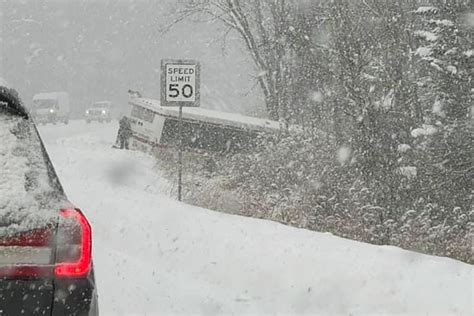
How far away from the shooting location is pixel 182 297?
7.37 m

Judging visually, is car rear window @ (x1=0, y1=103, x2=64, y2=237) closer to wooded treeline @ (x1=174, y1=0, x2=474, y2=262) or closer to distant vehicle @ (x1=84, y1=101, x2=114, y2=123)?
wooded treeline @ (x1=174, y1=0, x2=474, y2=262)

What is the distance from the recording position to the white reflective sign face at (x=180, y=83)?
1319cm

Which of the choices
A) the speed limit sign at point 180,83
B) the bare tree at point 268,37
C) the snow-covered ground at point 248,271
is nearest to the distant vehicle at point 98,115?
the bare tree at point 268,37

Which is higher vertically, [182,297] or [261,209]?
[182,297]

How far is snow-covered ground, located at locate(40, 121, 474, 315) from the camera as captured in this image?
22.4 ft

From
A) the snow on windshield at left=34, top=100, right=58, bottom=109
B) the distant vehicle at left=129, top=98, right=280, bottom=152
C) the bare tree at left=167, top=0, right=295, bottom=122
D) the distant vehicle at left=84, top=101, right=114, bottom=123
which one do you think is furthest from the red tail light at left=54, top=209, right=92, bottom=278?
the distant vehicle at left=84, top=101, right=114, bottom=123

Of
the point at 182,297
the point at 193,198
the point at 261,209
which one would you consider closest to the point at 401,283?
the point at 182,297

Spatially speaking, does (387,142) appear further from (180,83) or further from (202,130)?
(202,130)

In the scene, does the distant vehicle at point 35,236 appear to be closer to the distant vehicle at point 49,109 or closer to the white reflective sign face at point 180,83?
the white reflective sign face at point 180,83

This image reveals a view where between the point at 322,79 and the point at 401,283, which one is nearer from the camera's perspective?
the point at 401,283

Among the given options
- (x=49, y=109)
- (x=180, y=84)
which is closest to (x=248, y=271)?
(x=180, y=84)

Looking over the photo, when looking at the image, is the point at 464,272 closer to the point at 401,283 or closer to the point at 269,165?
the point at 401,283

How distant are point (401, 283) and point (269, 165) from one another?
9.19 meters

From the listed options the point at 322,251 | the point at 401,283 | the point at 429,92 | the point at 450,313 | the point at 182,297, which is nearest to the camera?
the point at 450,313
